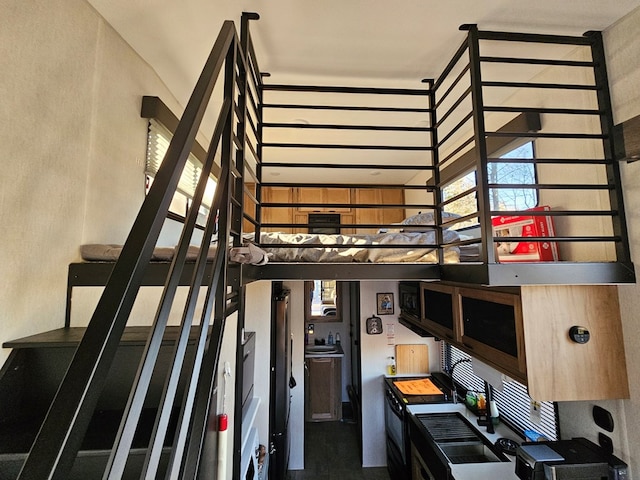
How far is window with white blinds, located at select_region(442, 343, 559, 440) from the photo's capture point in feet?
6.23

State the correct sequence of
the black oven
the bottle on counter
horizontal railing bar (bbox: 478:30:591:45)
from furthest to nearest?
1. the bottle on counter
2. the black oven
3. horizontal railing bar (bbox: 478:30:591:45)

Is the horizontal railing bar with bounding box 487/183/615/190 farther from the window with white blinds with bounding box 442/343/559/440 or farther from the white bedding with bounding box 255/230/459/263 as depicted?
the window with white blinds with bounding box 442/343/559/440

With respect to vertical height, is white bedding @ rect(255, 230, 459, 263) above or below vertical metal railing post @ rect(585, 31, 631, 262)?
below

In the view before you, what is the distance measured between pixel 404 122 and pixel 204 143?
1.95 meters

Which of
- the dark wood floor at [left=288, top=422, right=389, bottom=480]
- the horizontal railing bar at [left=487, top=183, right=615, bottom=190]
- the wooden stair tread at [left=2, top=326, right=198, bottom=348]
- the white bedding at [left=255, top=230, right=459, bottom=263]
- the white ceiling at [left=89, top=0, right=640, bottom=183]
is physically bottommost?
the dark wood floor at [left=288, top=422, right=389, bottom=480]

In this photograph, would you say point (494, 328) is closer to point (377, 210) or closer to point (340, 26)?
point (340, 26)

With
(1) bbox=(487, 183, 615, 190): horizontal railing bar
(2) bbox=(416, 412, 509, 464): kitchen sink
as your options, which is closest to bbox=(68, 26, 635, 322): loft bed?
(1) bbox=(487, 183, 615, 190): horizontal railing bar

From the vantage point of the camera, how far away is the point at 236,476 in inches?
56.2

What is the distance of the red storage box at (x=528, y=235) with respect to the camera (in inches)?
65.3

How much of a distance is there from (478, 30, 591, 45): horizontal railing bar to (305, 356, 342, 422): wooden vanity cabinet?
4.26m

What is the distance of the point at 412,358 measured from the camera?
12.3 feet

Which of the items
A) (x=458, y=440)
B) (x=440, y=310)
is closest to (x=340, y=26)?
(x=440, y=310)

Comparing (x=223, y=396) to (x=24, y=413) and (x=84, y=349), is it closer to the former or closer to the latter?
(x=24, y=413)

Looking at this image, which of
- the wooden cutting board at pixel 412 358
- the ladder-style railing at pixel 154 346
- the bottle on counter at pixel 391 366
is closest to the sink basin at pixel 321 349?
the bottle on counter at pixel 391 366
